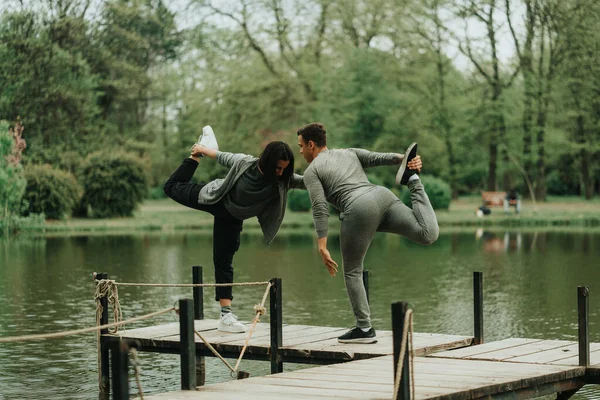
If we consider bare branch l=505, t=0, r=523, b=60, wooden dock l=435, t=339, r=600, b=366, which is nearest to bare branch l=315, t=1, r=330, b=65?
bare branch l=505, t=0, r=523, b=60

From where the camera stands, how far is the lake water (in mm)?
12562

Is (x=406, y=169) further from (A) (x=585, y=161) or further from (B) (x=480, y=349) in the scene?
(A) (x=585, y=161)

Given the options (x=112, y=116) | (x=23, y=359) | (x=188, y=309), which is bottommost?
(x=23, y=359)

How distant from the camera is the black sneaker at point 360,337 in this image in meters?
9.82

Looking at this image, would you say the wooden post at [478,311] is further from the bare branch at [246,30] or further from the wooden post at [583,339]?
the bare branch at [246,30]

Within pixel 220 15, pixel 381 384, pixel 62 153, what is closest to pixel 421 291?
pixel 381 384

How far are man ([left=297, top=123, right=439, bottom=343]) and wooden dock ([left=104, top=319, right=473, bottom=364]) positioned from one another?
0.42 m

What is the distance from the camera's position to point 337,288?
20.9 meters

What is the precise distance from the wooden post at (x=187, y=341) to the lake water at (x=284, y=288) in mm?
3141

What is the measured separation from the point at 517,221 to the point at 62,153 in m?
21.6

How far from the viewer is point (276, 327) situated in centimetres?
1002

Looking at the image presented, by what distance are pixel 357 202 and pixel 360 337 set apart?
54.1 inches

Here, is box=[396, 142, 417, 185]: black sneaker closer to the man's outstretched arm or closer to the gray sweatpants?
the gray sweatpants

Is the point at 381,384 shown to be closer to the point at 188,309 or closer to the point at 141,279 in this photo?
the point at 188,309
